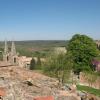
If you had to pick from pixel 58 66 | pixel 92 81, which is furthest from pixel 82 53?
pixel 58 66

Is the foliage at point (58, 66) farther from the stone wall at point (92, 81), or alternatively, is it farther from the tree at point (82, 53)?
the tree at point (82, 53)

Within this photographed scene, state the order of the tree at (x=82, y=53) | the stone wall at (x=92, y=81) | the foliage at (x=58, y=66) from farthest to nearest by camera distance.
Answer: the tree at (x=82, y=53) → the stone wall at (x=92, y=81) → the foliage at (x=58, y=66)

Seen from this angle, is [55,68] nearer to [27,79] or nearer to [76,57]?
[76,57]

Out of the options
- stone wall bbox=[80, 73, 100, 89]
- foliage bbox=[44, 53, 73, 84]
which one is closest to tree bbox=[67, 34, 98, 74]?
stone wall bbox=[80, 73, 100, 89]

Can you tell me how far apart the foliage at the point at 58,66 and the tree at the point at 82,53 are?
9069mm

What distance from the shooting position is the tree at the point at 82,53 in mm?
44594

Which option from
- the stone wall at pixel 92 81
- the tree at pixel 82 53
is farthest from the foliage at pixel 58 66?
the tree at pixel 82 53

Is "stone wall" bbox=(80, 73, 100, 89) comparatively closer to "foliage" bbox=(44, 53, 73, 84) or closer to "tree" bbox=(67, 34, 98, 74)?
"foliage" bbox=(44, 53, 73, 84)

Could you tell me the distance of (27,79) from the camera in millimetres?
10438

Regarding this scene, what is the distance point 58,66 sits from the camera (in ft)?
113

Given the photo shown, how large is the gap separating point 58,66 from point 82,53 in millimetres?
11546

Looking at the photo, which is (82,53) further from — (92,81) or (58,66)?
(58,66)

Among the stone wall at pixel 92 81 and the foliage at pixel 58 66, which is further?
the stone wall at pixel 92 81

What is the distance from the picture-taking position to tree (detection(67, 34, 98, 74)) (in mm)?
44594
